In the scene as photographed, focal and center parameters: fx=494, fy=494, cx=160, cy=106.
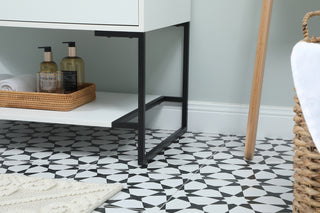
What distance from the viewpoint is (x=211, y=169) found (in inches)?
60.7

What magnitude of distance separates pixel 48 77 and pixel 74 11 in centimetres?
30

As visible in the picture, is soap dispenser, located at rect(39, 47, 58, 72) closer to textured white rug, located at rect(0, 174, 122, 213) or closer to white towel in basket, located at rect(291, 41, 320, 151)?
textured white rug, located at rect(0, 174, 122, 213)

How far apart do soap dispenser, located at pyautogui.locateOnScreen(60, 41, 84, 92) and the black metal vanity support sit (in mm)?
229

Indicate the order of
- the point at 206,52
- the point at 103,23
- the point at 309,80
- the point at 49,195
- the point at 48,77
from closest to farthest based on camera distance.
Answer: the point at 309,80, the point at 49,195, the point at 103,23, the point at 48,77, the point at 206,52

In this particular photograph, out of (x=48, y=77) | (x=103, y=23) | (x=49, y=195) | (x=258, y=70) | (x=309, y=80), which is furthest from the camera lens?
(x=48, y=77)

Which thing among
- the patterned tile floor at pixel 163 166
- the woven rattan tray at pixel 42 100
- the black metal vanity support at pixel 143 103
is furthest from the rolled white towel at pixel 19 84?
the black metal vanity support at pixel 143 103

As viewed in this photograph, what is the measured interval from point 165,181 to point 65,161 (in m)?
0.37

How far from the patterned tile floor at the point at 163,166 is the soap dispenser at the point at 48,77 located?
8.4 inches

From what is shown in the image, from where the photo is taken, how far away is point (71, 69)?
5.71 feet

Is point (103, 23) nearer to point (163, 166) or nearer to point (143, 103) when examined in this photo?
point (143, 103)

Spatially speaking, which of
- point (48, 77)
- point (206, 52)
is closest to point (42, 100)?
point (48, 77)

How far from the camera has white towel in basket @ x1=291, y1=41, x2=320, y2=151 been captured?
2.89ft

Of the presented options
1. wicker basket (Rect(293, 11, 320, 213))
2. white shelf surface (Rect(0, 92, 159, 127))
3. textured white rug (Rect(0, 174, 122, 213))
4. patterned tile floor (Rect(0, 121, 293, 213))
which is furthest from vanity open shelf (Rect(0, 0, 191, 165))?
wicker basket (Rect(293, 11, 320, 213))

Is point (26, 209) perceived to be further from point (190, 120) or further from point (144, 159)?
point (190, 120)
